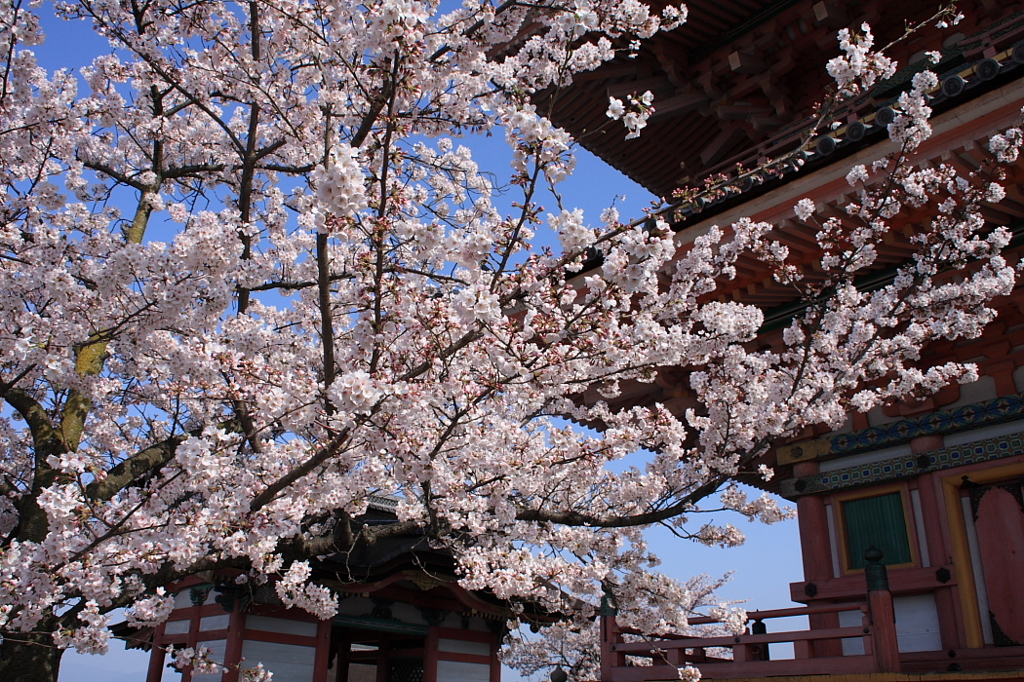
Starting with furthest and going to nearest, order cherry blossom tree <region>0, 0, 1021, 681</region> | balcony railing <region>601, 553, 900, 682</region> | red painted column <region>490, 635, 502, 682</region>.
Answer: red painted column <region>490, 635, 502, 682</region> < balcony railing <region>601, 553, 900, 682</region> < cherry blossom tree <region>0, 0, 1021, 681</region>

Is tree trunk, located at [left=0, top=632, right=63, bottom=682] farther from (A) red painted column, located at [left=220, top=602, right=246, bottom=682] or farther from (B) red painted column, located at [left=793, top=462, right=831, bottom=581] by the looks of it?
(B) red painted column, located at [left=793, top=462, right=831, bottom=581]

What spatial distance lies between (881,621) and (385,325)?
4247mm

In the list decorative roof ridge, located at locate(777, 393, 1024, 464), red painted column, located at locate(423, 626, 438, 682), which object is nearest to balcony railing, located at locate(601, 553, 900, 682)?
decorative roof ridge, located at locate(777, 393, 1024, 464)

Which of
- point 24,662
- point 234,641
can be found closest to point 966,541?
point 234,641

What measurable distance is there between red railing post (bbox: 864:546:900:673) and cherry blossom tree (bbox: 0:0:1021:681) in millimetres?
1103

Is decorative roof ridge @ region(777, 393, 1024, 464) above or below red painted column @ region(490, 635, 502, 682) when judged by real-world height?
above

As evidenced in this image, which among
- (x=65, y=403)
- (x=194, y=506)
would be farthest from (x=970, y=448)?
(x=65, y=403)

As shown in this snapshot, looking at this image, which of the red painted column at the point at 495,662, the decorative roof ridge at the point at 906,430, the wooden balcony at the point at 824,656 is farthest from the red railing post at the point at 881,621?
the red painted column at the point at 495,662

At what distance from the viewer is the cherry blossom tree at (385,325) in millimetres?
3949

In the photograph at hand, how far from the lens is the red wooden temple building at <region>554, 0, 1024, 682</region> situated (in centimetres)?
546

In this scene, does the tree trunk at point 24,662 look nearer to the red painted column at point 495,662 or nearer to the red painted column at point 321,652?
the red painted column at point 321,652

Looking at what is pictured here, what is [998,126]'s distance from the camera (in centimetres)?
529

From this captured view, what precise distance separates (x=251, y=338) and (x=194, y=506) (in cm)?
138

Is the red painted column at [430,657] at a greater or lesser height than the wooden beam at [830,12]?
lesser
